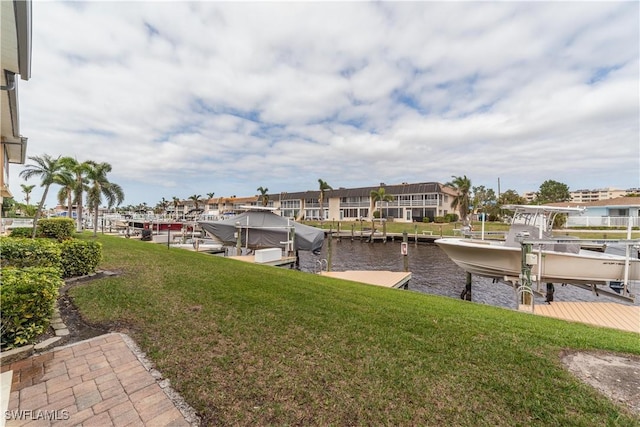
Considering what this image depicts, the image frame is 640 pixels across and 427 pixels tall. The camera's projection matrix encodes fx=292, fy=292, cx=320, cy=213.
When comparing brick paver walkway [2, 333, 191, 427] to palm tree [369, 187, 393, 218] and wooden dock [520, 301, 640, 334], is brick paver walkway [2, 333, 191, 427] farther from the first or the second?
palm tree [369, 187, 393, 218]

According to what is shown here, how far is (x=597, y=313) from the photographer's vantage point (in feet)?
29.7

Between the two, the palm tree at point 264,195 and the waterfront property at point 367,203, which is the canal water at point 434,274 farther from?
the palm tree at point 264,195

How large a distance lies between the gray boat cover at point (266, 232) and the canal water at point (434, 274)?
220cm

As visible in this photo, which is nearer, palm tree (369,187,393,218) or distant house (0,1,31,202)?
distant house (0,1,31,202)

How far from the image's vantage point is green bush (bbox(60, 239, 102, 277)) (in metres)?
7.63

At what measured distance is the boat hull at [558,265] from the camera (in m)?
10.6

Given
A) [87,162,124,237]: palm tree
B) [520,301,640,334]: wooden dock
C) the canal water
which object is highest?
[87,162,124,237]: palm tree

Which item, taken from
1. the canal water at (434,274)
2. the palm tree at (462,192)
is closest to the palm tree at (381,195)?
the palm tree at (462,192)

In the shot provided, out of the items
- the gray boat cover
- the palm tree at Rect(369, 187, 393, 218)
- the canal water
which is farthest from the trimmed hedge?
the palm tree at Rect(369, 187, 393, 218)

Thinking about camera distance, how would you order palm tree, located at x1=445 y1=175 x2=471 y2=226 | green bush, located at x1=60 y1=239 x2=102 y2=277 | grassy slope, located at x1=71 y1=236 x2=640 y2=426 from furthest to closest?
1. palm tree, located at x1=445 y1=175 x2=471 y2=226
2. green bush, located at x1=60 y1=239 x2=102 y2=277
3. grassy slope, located at x1=71 y1=236 x2=640 y2=426

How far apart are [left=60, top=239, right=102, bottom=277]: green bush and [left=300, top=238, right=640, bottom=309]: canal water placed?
13.0 m

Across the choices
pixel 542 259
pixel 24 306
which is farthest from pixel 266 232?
pixel 24 306

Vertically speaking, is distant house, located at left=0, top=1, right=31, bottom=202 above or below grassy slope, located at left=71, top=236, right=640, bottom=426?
above

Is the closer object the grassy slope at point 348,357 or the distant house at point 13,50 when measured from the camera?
the grassy slope at point 348,357
